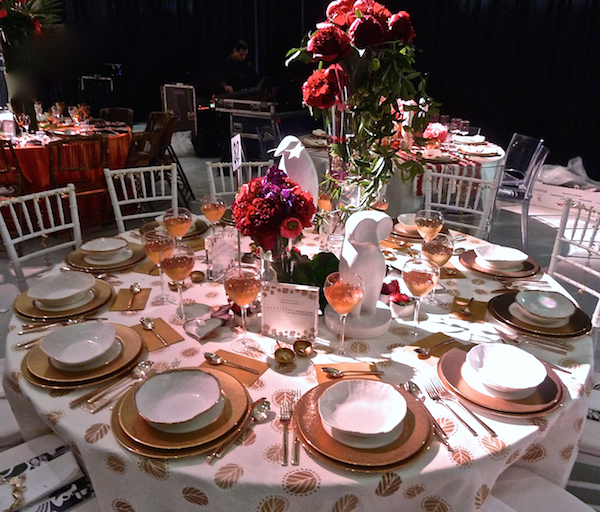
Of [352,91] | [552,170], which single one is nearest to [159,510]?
[352,91]

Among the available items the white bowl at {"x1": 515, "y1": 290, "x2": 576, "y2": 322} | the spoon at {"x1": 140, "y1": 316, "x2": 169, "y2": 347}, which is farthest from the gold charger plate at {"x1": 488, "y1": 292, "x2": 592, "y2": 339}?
the spoon at {"x1": 140, "y1": 316, "x2": 169, "y2": 347}

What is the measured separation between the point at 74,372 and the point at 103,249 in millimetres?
688

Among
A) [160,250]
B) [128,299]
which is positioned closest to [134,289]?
[128,299]

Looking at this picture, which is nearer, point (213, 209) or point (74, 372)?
point (74, 372)

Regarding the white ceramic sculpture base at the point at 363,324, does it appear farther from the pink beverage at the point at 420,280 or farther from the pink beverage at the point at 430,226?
the pink beverage at the point at 430,226

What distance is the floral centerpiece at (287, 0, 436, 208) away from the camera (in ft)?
4.27

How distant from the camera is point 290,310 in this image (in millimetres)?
1272

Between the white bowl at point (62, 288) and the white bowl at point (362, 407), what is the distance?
0.87 m

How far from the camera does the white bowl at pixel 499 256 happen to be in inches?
67.6

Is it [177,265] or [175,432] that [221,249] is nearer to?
[177,265]

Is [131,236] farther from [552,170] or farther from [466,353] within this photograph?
[552,170]

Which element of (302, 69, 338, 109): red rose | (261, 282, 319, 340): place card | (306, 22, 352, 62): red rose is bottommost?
(261, 282, 319, 340): place card

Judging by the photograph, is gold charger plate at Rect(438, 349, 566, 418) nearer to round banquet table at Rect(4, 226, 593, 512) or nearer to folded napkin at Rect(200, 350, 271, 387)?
round banquet table at Rect(4, 226, 593, 512)

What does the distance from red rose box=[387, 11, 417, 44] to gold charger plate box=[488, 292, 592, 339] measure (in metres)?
0.81
